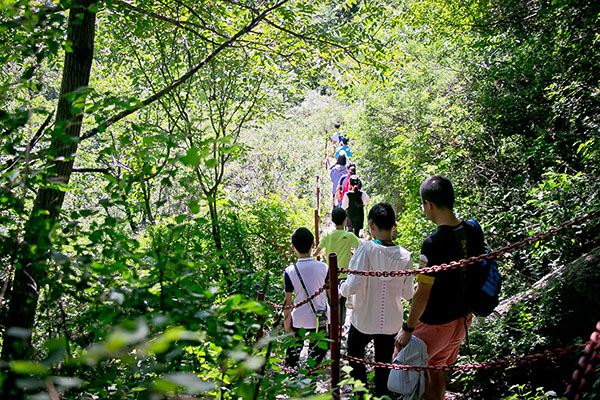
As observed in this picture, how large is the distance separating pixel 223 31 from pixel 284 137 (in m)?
11.9

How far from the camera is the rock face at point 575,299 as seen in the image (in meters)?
3.97

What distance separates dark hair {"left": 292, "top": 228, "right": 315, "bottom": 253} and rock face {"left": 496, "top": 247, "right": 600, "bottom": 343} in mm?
2381

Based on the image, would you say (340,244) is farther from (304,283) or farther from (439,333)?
(439,333)

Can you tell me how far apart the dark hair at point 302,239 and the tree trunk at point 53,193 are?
1.78 metres

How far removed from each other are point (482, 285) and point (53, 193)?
275cm

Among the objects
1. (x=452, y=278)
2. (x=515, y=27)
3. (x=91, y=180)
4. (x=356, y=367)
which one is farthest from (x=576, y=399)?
(x=91, y=180)

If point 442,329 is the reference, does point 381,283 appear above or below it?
above

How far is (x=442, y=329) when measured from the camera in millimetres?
2939

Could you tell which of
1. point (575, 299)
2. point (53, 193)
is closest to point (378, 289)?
point (575, 299)

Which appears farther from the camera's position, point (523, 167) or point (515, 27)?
point (515, 27)

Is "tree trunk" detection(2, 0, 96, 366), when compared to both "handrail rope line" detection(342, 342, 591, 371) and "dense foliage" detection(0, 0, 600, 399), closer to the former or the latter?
"dense foliage" detection(0, 0, 600, 399)

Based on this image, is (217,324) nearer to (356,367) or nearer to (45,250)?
(45,250)

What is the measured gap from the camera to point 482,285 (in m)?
2.83

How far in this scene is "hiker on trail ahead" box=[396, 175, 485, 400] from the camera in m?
2.82
